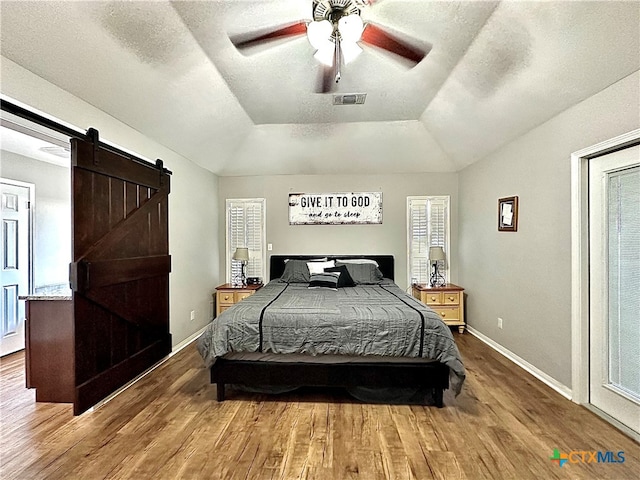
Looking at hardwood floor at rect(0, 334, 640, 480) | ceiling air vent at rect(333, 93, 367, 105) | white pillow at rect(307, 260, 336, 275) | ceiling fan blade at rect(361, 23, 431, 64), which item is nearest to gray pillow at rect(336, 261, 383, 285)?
white pillow at rect(307, 260, 336, 275)

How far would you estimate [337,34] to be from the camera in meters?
2.11

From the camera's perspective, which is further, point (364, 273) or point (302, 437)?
point (364, 273)

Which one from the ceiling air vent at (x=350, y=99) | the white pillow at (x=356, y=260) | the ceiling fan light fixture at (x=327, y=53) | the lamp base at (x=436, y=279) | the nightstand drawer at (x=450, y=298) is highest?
the ceiling air vent at (x=350, y=99)

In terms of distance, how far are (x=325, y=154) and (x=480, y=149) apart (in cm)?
214

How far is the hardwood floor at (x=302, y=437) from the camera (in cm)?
207

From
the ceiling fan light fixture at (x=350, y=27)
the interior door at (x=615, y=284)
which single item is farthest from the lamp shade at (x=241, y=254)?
the interior door at (x=615, y=284)

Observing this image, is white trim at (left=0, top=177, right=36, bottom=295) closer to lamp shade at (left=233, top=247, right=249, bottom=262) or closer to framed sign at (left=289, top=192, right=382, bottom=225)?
lamp shade at (left=233, top=247, right=249, bottom=262)

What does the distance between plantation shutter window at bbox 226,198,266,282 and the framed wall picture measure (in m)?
3.49

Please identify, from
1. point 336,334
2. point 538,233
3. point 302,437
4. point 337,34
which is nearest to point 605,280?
point 538,233

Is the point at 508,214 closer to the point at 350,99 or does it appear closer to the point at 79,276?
the point at 350,99

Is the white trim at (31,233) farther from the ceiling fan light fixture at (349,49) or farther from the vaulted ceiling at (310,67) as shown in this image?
the ceiling fan light fixture at (349,49)

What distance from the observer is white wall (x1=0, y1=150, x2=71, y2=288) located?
14.7 feet

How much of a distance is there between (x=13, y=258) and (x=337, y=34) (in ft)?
15.8

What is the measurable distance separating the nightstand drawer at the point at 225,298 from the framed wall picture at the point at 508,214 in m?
3.80
